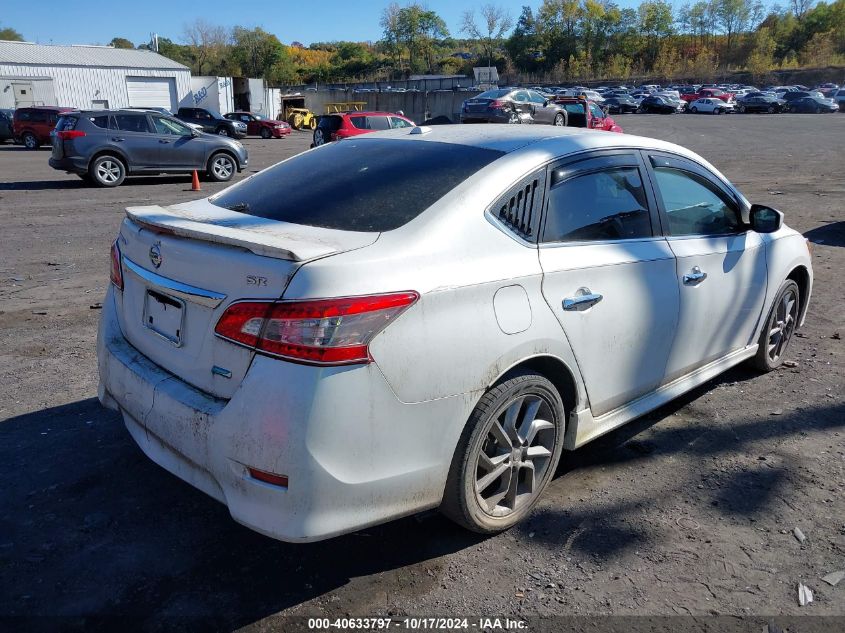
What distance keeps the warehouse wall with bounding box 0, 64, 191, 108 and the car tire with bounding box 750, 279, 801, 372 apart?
1936 inches

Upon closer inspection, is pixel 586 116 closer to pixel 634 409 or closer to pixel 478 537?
pixel 634 409

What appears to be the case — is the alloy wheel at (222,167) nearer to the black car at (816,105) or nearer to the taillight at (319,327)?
the taillight at (319,327)

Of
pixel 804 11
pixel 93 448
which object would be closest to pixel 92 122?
pixel 93 448

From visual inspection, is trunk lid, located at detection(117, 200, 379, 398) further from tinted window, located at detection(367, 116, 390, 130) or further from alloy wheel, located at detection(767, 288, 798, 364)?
tinted window, located at detection(367, 116, 390, 130)

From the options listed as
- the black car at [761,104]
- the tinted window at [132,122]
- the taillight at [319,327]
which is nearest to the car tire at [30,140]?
the tinted window at [132,122]

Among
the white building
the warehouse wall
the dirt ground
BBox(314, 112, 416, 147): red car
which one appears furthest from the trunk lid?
the warehouse wall

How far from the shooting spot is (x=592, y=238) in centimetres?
334

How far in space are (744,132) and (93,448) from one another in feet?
120

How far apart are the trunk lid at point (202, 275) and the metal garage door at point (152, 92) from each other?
5261 centimetres

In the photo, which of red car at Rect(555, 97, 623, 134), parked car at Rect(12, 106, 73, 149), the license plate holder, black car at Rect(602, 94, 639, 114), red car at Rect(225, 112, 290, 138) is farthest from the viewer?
black car at Rect(602, 94, 639, 114)

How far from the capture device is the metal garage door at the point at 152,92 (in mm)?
50375

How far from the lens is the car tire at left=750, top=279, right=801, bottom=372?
474 centimetres

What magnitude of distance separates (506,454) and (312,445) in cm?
99

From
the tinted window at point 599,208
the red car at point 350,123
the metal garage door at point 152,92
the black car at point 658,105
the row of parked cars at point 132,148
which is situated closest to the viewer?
the tinted window at point 599,208
